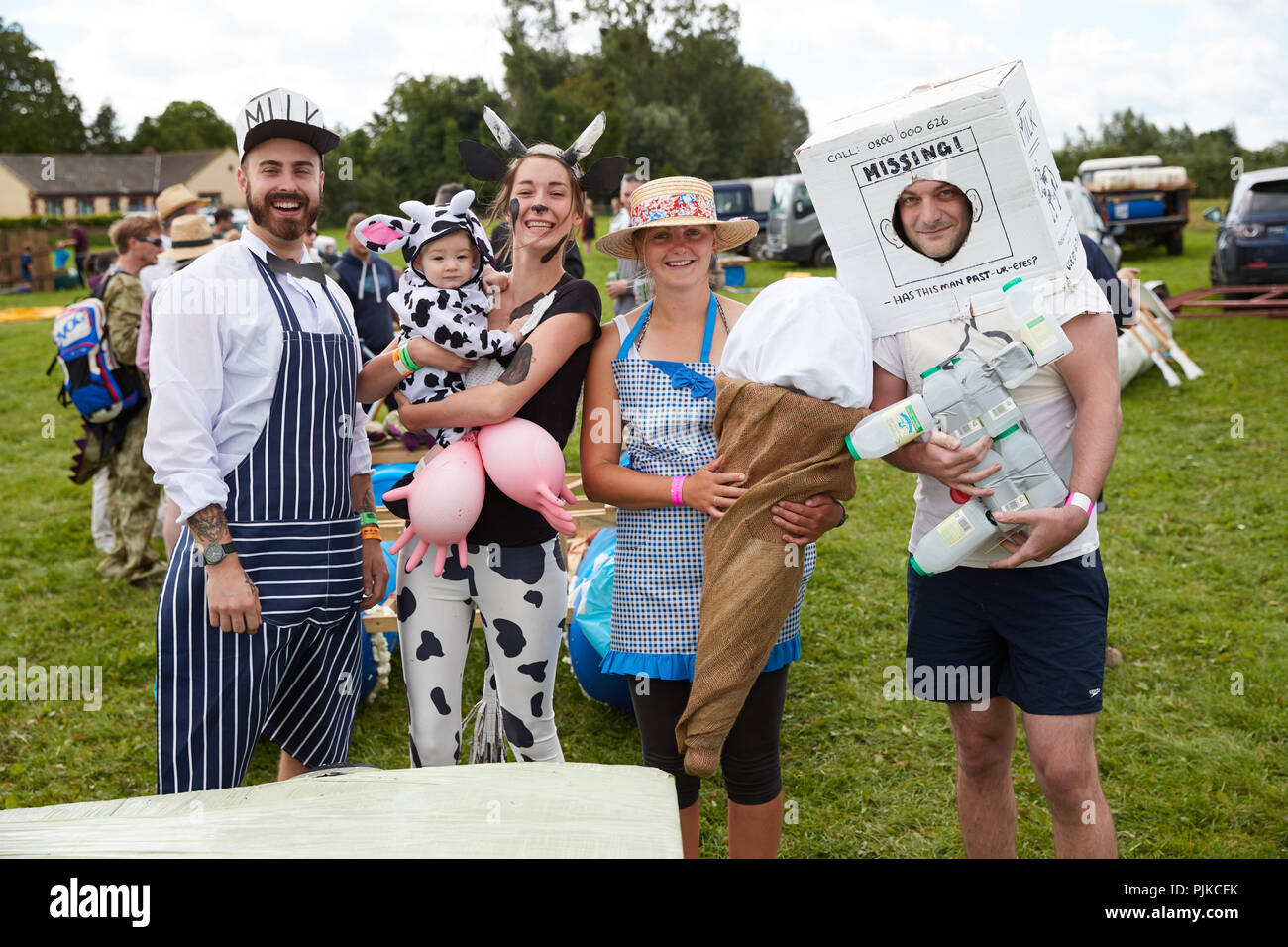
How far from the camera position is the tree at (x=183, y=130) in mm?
63969

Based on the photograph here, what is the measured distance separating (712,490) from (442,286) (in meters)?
0.86

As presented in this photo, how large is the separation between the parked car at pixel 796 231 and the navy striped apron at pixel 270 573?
56.3 feet

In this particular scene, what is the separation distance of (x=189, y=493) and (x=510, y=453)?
70 cm

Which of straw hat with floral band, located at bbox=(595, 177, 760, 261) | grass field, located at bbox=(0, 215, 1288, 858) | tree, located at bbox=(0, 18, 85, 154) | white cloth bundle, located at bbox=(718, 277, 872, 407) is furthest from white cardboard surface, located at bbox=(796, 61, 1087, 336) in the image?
tree, located at bbox=(0, 18, 85, 154)

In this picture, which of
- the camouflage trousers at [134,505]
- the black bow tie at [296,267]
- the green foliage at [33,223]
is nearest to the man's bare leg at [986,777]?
the black bow tie at [296,267]

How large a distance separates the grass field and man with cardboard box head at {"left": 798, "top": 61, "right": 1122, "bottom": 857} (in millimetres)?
1154

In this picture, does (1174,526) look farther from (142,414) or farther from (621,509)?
(142,414)

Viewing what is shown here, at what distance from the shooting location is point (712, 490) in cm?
219

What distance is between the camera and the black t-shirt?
247 centimetres

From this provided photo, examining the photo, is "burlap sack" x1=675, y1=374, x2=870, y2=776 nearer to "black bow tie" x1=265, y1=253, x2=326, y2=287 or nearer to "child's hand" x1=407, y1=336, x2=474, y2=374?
"child's hand" x1=407, y1=336, x2=474, y2=374

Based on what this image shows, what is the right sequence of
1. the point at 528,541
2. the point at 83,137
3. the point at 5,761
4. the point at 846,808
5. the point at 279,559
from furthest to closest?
the point at 83,137 → the point at 5,761 → the point at 846,808 → the point at 528,541 → the point at 279,559

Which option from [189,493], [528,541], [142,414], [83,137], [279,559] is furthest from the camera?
[83,137]

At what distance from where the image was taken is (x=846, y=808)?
3.36 metres
